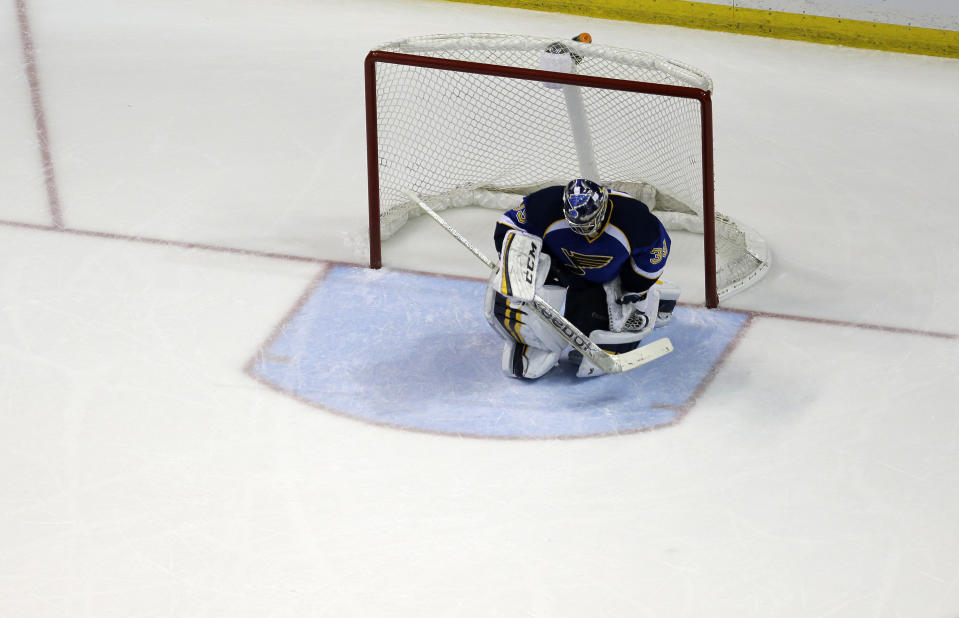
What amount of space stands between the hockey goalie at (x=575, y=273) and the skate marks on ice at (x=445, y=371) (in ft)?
0.41

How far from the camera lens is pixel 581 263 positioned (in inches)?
167

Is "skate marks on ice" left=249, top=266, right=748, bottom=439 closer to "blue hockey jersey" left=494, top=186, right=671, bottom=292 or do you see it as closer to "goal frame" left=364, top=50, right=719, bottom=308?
"goal frame" left=364, top=50, right=719, bottom=308

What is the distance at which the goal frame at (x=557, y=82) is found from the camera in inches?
173

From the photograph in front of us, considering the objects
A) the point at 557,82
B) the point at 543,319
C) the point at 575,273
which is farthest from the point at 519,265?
the point at 557,82

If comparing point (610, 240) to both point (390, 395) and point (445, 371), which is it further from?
point (390, 395)

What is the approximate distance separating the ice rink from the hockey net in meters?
0.18

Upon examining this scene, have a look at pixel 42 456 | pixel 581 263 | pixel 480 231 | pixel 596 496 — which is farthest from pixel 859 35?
pixel 42 456

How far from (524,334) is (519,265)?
0.93ft

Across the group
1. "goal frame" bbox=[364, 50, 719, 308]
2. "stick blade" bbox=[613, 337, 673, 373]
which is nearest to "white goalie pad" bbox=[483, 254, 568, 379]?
"stick blade" bbox=[613, 337, 673, 373]

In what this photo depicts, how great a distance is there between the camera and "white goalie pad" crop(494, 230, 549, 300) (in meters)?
4.03

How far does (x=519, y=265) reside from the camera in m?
4.07

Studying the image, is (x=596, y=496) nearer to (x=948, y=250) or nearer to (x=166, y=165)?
(x=948, y=250)

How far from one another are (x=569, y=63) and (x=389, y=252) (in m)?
1.12

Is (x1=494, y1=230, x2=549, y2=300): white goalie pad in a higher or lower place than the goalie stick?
higher
